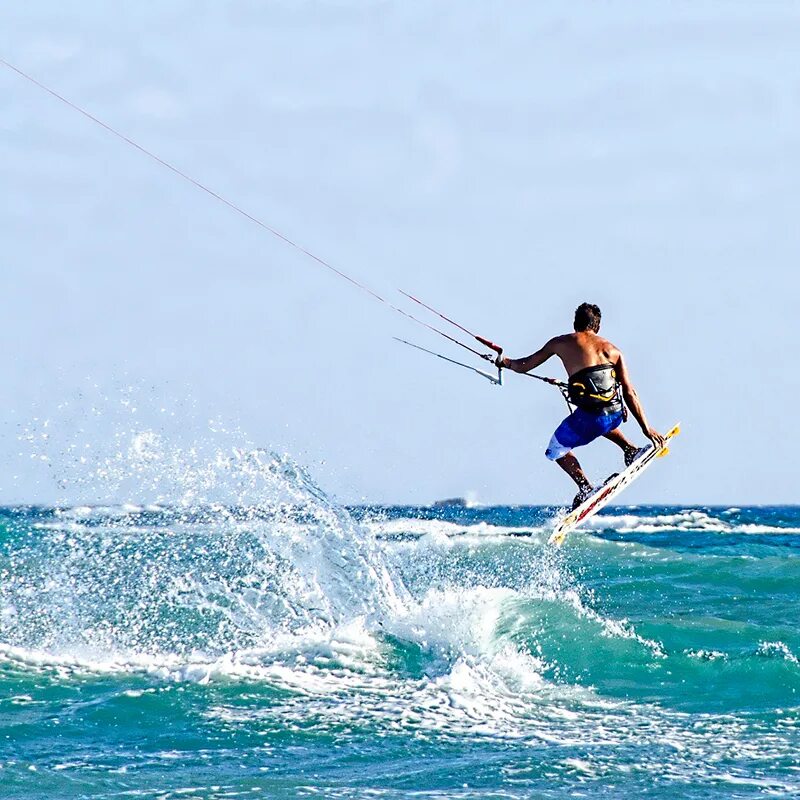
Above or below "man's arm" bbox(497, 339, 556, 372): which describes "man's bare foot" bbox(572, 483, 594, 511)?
below

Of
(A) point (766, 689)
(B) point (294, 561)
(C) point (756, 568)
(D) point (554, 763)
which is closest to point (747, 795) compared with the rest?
(D) point (554, 763)

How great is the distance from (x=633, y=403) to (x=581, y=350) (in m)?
0.85

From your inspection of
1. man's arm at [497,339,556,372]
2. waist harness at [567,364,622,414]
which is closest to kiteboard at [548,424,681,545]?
waist harness at [567,364,622,414]

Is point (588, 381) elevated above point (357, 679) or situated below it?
above

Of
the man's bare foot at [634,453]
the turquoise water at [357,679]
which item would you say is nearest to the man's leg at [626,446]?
the man's bare foot at [634,453]

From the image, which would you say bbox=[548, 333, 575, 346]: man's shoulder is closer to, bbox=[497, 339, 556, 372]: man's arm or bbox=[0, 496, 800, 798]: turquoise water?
bbox=[497, 339, 556, 372]: man's arm

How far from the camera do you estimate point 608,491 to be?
454 inches

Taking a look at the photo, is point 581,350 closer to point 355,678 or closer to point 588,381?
point 588,381

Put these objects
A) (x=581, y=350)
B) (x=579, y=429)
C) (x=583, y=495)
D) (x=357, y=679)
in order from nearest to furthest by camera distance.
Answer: (x=357, y=679) → (x=581, y=350) → (x=579, y=429) → (x=583, y=495)

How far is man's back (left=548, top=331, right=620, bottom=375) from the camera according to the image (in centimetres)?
1064

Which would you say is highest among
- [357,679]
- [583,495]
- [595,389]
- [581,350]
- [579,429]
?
[581,350]

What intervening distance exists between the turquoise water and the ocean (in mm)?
29

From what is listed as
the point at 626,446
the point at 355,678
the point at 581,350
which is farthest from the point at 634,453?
the point at 355,678

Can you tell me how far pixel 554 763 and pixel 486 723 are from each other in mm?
1027
